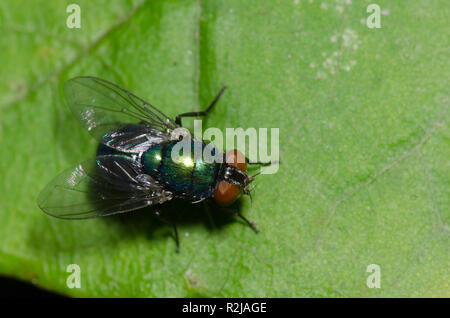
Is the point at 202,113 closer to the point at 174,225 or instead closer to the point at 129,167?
the point at 129,167

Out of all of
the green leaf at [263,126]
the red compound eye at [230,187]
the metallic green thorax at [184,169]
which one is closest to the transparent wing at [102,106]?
the green leaf at [263,126]

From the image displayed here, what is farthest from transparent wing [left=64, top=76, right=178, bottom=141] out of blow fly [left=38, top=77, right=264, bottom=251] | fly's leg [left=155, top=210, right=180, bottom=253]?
fly's leg [left=155, top=210, right=180, bottom=253]

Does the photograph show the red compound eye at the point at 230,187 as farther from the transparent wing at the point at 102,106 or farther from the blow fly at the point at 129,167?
the transparent wing at the point at 102,106

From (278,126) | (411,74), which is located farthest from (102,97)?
(411,74)

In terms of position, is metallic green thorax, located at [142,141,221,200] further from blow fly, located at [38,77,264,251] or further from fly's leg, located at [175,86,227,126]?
fly's leg, located at [175,86,227,126]

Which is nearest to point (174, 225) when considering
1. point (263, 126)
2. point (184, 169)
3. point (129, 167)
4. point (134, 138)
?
point (184, 169)

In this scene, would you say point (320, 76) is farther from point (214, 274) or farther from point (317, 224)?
point (214, 274)
